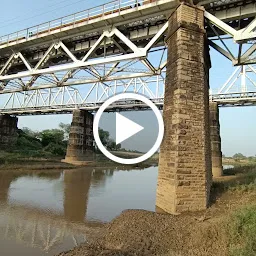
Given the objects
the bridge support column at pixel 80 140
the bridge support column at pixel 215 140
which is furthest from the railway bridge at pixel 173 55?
the bridge support column at pixel 80 140

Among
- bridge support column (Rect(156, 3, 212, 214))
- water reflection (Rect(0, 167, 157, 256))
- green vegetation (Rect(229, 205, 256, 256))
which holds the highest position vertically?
bridge support column (Rect(156, 3, 212, 214))

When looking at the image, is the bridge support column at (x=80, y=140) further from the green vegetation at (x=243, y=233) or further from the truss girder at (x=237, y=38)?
the green vegetation at (x=243, y=233)

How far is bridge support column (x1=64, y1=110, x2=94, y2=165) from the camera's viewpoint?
137ft

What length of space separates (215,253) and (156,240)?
1.48m

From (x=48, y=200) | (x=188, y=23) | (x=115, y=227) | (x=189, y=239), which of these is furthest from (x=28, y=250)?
(x=188, y=23)

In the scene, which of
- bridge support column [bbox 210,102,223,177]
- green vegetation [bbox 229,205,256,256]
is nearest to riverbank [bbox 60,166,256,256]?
green vegetation [bbox 229,205,256,256]

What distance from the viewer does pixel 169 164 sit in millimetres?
9391

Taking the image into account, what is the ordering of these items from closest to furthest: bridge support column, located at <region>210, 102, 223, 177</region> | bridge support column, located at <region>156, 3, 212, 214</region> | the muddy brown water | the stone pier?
the muddy brown water → bridge support column, located at <region>156, 3, 212, 214</region> → bridge support column, located at <region>210, 102, 223, 177</region> → the stone pier

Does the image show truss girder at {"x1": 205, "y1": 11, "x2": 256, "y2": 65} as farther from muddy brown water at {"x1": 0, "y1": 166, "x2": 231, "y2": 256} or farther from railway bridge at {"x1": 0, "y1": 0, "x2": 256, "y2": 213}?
muddy brown water at {"x1": 0, "y1": 166, "x2": 231, "y2": 256}

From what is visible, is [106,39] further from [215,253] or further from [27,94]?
[27,94]

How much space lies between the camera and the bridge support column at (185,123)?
893 centimetres

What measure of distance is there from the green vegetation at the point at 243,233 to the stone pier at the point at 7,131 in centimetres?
4992

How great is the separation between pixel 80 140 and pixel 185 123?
34.6 m

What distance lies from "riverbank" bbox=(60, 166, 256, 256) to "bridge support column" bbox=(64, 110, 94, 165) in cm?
3444
